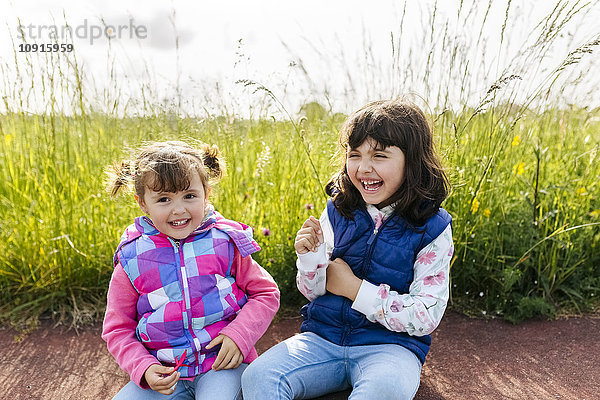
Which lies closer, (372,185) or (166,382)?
(166,382)

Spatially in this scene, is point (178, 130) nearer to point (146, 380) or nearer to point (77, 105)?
point (77, 105)

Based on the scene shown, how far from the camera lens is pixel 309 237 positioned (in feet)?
6.14

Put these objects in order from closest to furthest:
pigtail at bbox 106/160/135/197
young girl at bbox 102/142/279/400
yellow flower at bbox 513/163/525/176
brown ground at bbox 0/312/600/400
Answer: young girl at bbox 102/142/279/400 → pigtail at bbox 106/160/135/197 → brown ground at bbox 0/312/600/400 → yellow flower at bbox 513/163/525/176

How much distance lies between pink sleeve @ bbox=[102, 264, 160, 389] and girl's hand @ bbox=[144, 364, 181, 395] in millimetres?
36

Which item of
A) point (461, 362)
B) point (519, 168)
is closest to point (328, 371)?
point (461, 362)

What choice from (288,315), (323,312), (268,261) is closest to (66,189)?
(268,261)

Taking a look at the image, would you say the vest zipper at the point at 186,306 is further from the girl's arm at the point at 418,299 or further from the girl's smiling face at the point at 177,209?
the girl's arm at the point at 418,299

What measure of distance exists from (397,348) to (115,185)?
3.78 ft

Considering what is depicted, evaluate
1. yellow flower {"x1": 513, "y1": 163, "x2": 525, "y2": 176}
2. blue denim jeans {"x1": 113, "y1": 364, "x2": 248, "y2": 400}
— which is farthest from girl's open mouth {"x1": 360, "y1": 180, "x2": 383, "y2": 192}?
yellow flower {"x1": 513, "y1": 163, "x2": 525, "y2": 176}

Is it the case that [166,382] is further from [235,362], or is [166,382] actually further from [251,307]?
[251,307]

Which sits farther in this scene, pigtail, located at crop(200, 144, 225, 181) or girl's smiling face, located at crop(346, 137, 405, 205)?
pigtail, located at crop(200, 144, 225, 181)

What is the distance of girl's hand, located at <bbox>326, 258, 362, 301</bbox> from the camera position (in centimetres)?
189

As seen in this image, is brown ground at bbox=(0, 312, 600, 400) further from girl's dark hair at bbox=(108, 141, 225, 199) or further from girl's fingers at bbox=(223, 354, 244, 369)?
girl's dark hair at bbox=(108, 141, 225, 199)

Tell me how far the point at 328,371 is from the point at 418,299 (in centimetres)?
41
